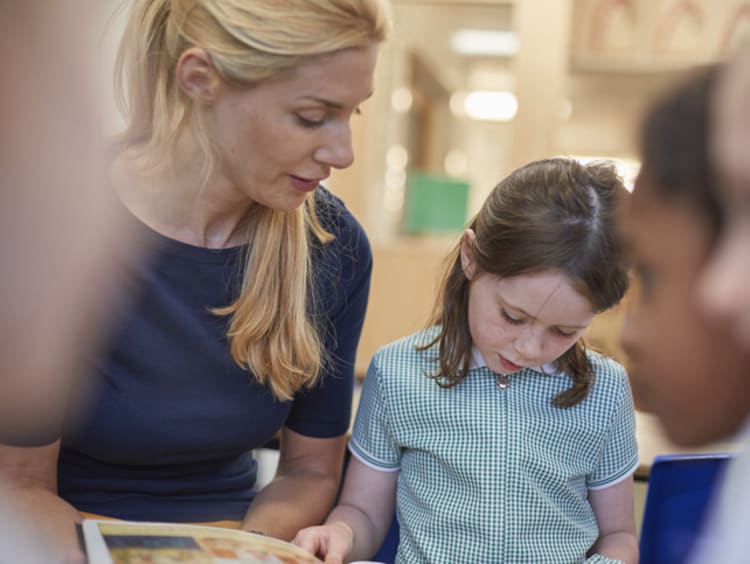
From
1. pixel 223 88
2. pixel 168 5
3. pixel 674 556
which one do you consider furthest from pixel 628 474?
pixel 168 5

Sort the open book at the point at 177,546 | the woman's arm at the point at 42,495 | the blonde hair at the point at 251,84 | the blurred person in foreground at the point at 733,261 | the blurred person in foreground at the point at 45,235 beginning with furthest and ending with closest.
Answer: the blonde hair at the point at 251,84, the woman's arm at the point at 42,495, the open book at the point at 177,546, the blurred person in foreground at the point at 45,235, the blurred person in foreground at the point at 733,261

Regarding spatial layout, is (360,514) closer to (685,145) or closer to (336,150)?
(336,150)

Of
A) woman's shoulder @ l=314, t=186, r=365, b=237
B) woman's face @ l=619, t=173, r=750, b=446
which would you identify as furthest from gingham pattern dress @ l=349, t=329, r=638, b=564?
woman's face @ l=619, t=173, r=750, b=446

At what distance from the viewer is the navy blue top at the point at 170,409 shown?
117 cm

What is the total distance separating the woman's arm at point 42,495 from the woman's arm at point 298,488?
0.26 meters

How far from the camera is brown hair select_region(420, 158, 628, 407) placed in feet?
3.67

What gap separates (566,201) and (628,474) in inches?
14.9

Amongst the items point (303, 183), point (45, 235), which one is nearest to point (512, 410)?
point (303, 183)

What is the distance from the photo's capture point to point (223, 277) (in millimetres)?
1247

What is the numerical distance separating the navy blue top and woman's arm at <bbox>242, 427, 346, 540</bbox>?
2.1 inches

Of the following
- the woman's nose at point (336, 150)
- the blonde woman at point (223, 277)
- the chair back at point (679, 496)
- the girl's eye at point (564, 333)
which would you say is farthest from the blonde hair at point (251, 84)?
the chair back at point (679, 496)

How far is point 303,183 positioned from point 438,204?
203 cm

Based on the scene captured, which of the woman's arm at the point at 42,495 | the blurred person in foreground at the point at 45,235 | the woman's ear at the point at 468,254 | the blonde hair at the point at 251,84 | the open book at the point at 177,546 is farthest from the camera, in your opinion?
the woman's ear at the point at 468,254

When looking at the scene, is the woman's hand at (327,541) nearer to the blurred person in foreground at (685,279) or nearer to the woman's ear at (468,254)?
the woman's ear at (468,254)
